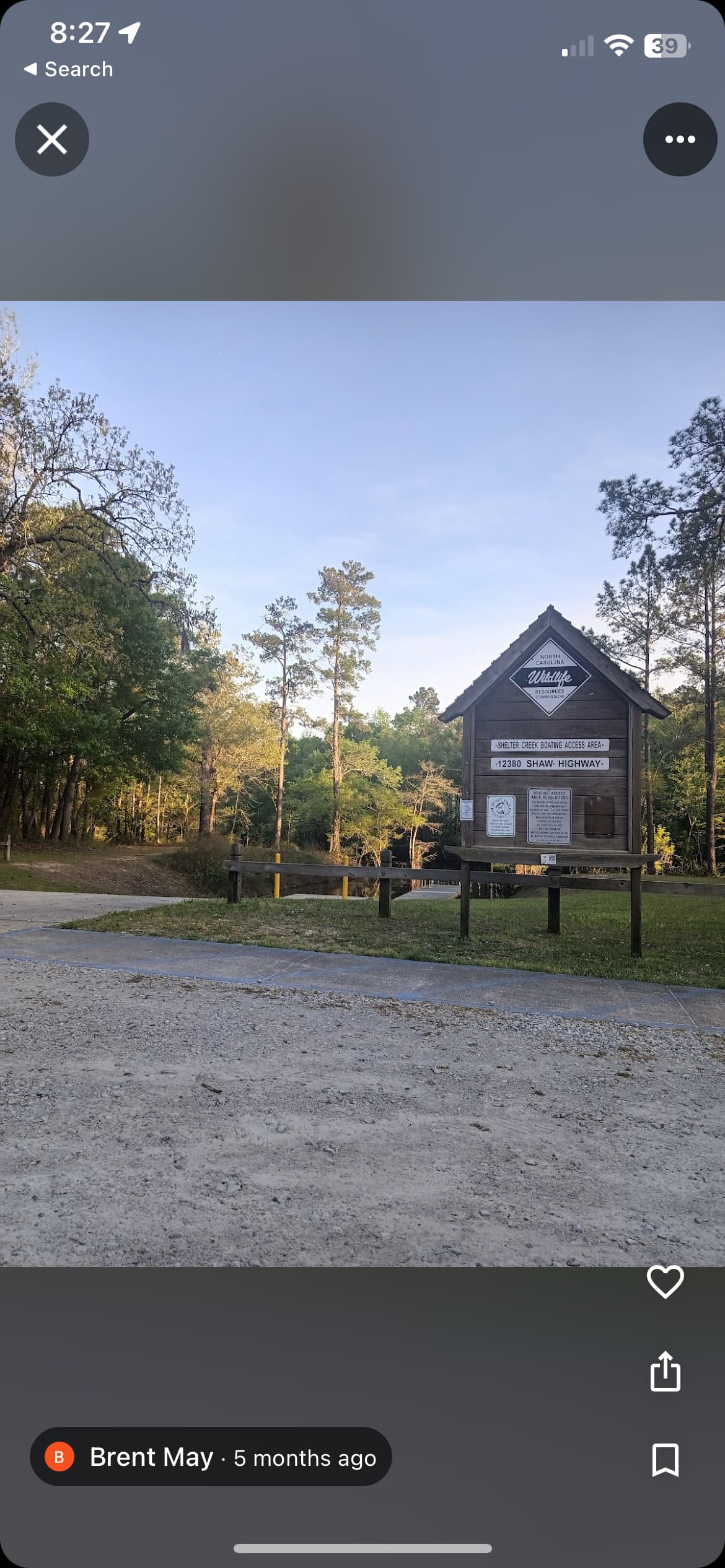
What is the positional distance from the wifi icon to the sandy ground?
259 centimetres

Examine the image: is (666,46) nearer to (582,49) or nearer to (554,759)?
(582,49)

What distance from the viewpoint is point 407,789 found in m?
43.1

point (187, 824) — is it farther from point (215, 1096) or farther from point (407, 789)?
point (215, 1096)

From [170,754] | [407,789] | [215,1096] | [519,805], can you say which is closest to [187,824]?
[407,789]

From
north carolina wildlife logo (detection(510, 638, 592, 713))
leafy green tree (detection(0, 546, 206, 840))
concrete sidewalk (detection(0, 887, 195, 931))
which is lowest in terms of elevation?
concrete sidewalk (detection(0, 887, 195, 931))

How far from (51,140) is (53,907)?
34.8ft

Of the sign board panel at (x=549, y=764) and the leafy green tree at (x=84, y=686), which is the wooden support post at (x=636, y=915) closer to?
the sign board panel at (x=549, y=764)

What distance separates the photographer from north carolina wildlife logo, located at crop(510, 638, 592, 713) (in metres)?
8.42

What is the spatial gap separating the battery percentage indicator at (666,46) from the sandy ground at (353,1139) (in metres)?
2.59

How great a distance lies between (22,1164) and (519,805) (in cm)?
681

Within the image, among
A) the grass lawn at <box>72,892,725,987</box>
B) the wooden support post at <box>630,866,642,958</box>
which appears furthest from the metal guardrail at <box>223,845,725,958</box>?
the grass lawn at <box>72,892,725,987</box>

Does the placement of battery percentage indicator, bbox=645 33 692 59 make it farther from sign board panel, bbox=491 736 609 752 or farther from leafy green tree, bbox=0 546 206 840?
leafy green tree, bbox=0 546 206 840

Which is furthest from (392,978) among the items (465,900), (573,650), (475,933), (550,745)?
(573,650)

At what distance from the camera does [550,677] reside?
8516 mm
